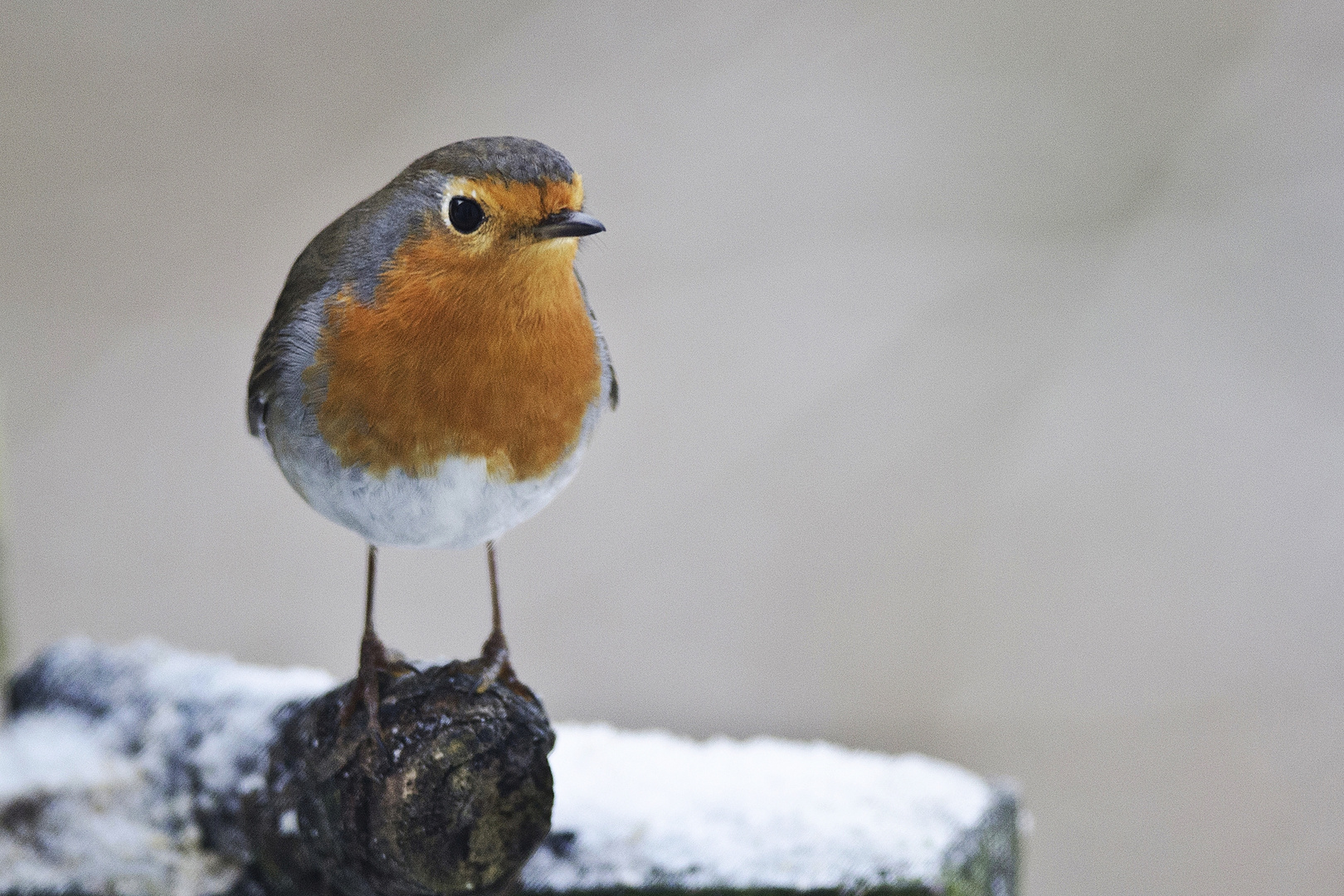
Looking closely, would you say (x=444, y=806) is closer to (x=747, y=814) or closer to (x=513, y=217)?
(x=747, y=814)

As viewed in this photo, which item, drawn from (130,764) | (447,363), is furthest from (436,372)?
(130,764)

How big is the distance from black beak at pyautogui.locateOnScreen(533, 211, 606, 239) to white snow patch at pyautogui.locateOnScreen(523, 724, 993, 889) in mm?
595

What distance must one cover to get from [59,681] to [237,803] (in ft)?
2.06

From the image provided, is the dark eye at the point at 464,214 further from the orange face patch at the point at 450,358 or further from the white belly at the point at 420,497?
the white belly at the point at 420,497

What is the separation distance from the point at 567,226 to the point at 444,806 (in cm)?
56

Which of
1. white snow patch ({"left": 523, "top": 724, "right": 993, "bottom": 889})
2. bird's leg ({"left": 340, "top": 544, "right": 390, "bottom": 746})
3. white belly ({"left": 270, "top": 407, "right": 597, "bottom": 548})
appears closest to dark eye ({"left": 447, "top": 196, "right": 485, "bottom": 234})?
white belly ({"left": 270, "top": 407, "right": 597, "bottom": 548})

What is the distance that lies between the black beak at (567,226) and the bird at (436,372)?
1 cm

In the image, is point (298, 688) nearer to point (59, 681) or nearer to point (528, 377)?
point (59, 681)

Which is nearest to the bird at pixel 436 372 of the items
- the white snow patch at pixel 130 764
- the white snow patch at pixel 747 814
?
the white snow patch at pixel 747 814

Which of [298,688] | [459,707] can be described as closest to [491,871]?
[459,707]

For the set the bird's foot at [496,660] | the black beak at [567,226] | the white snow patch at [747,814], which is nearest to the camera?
the black beak at [567,226]

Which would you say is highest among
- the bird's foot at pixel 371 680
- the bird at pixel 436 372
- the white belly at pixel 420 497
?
the bird at pixel 436 372

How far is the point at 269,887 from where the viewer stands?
1430 millimetres

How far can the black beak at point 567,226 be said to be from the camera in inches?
45.1
